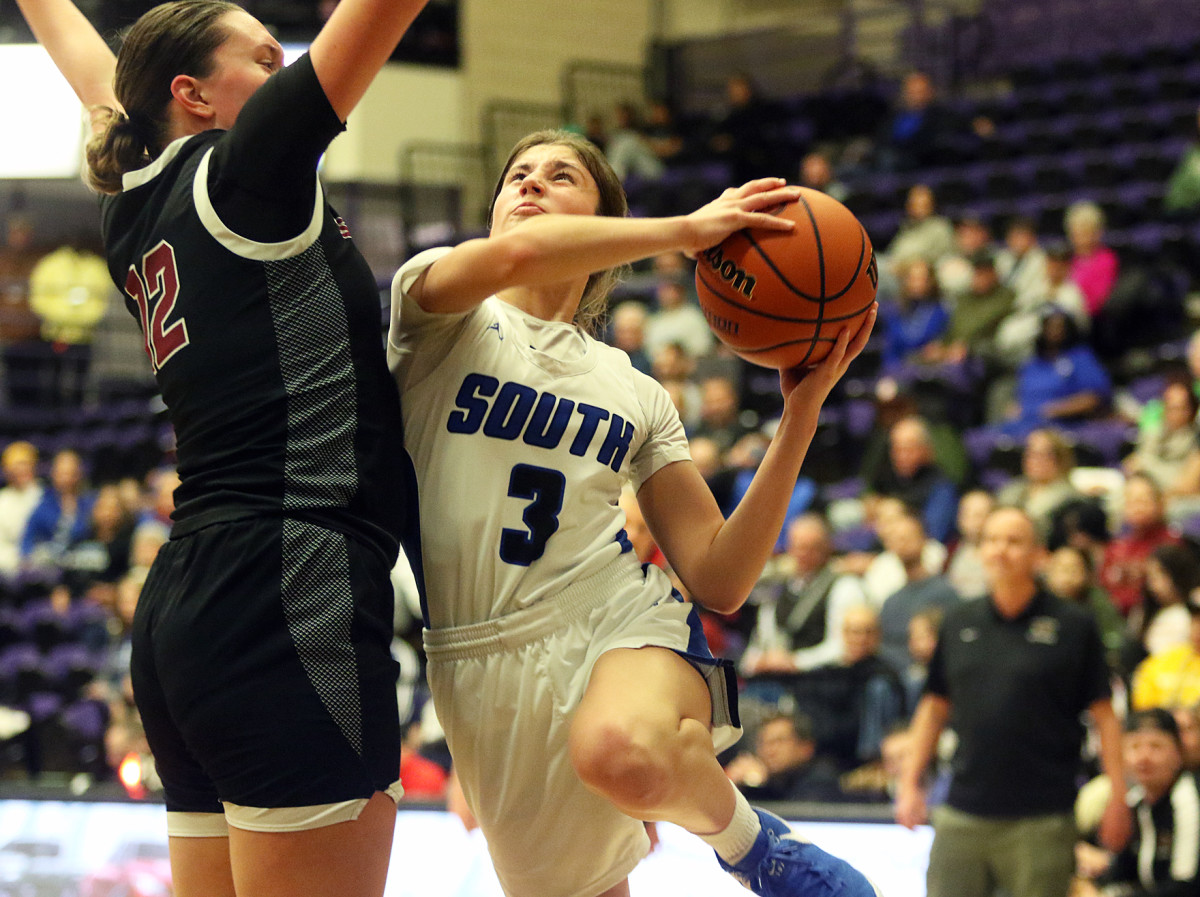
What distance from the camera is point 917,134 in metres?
12.1

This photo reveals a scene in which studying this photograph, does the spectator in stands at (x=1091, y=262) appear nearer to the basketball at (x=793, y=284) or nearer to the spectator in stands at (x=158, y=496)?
the spectator in stands at (x=158, y=496)

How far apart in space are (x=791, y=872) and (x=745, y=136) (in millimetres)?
11626

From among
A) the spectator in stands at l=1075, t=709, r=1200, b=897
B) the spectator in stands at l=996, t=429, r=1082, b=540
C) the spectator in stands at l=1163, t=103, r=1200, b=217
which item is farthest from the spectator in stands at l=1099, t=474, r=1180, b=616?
the spectator in stands at l=1163, t=103, r=1200, b=217

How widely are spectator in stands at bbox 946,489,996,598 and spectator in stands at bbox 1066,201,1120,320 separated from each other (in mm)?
2679

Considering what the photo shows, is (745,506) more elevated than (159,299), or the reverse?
(159,299)

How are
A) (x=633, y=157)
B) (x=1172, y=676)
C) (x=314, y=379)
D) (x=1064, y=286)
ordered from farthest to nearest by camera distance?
(x=633, y=157) < (x=1064, y=286) < (x=1172, y=676) < (x=314, y=379)

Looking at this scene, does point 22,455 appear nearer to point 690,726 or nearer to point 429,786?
point 429,786

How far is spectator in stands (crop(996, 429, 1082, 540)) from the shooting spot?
696 cm

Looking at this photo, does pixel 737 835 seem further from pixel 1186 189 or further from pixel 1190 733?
pixel 1186 189

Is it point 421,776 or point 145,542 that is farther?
point 145,542

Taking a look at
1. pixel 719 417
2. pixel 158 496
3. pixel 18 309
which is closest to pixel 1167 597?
pixel 719 417

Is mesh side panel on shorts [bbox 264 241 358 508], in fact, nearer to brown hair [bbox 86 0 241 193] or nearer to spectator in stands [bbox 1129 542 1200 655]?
brown hair [bbox 86 0 241 193]

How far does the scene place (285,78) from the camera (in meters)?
2.04

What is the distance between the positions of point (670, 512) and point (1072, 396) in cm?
624
